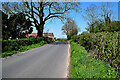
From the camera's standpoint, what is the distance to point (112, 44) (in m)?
4.98

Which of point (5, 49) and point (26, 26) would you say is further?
point (26, 26)

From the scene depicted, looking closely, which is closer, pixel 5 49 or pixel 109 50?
pixel 109 50

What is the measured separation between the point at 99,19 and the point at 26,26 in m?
22.7

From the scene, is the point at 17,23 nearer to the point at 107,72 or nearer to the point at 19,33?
the point at 19,33

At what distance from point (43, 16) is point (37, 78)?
23.5 metres

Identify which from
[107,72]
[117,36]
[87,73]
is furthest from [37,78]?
[117,36]

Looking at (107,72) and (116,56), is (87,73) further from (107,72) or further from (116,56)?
(116,56)

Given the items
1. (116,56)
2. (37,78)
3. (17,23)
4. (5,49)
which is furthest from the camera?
(17,23)

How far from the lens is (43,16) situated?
2672 centimetres

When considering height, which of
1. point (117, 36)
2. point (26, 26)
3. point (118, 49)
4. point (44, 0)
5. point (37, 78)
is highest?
point (44, 0)

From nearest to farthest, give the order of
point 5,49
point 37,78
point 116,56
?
point 37,78, point 116,56, point 5,49

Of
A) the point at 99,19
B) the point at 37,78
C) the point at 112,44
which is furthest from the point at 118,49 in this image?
the point at 99,19

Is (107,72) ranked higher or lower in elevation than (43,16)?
lower

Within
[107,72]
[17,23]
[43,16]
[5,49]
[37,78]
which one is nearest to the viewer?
[107,72]
